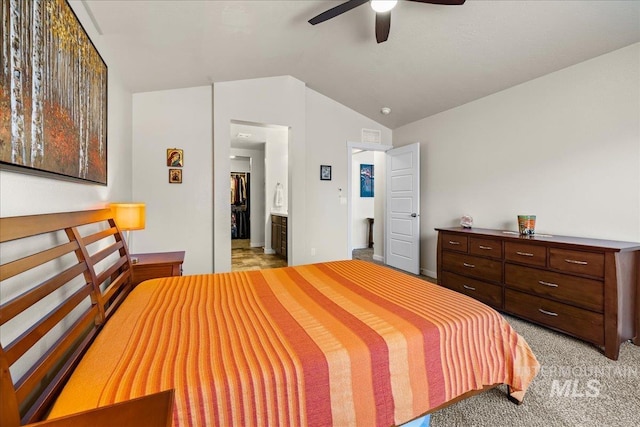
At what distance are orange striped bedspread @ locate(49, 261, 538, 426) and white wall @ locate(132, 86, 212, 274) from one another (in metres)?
1.93

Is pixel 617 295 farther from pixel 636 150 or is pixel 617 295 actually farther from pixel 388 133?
pixel 388 133

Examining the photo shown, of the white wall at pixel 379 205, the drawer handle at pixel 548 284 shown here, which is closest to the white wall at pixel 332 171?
the white wall at pixel 379 205

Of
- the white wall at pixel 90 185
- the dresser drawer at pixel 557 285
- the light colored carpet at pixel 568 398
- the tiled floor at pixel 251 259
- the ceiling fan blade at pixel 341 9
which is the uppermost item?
the ceiling fan blade at pixel 341 9

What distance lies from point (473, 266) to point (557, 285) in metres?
0.79

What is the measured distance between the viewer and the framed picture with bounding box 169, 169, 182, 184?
11.1 ft

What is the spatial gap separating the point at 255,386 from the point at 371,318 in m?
0.61

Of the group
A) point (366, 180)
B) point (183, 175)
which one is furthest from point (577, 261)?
point (366, 180)

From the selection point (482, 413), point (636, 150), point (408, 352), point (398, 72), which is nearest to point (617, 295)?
point (636, 150)

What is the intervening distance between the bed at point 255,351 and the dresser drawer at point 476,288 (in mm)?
1458

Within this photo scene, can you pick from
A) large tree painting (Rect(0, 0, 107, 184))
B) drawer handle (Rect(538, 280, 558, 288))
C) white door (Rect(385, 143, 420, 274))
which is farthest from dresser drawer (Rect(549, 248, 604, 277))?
large tree painting (Rect(0, 0, 107, 184))

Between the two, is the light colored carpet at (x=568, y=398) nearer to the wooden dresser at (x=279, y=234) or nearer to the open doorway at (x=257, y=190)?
the open doorway at (x=257, y=190)

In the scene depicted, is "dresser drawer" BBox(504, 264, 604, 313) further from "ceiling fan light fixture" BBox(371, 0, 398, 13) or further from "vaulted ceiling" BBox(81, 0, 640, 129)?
"ceiling fan light fixture" BBox(371, 0, 398, 13)

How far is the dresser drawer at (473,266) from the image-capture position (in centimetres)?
287

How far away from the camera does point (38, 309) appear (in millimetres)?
1160
